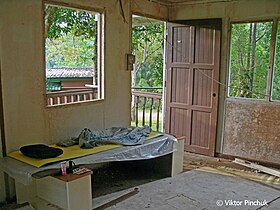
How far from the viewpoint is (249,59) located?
14.4ft

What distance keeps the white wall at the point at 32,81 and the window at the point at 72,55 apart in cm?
19

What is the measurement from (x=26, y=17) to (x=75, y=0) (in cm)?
67

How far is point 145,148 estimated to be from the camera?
3.50 meters

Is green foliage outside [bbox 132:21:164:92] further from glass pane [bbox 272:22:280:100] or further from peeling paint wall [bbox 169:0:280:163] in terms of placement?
glass pane [bbox 272:22:280:100]

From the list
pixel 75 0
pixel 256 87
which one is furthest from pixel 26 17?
pixel 256 87

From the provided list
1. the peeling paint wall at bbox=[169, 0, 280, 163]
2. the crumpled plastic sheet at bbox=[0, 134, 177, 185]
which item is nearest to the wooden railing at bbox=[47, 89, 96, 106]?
the crumpled plastic sheet at bbox=[0, 134, 177, 185]

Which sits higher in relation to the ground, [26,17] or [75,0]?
[75,0]

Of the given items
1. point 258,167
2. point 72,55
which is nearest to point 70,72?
point 72,55

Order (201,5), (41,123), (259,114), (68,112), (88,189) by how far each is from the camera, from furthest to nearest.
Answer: (201,5)
(259,114)
(68,112)
(41,123)
(88,189)

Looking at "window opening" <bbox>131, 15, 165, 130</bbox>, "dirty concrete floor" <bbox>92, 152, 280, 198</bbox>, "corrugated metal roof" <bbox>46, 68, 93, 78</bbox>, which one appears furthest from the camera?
"window opening" <bbox>131, 15, 165, 130</bbox>

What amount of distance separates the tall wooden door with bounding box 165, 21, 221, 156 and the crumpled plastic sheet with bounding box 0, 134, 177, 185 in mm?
1140

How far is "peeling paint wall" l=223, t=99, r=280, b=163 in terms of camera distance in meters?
4.17

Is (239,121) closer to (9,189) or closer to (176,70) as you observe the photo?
(176,70)

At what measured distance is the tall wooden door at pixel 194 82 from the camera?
15.2ft
